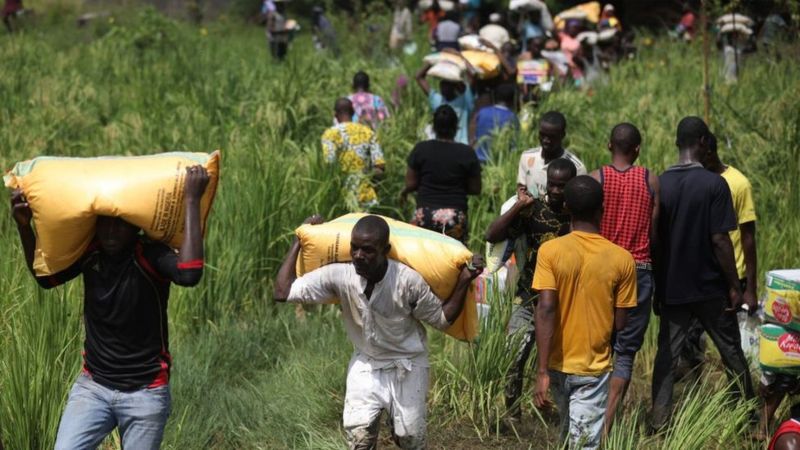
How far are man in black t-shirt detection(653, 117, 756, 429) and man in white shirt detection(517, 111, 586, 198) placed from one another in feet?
1.84

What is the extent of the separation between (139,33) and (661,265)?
11885 mm

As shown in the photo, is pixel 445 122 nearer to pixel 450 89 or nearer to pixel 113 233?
pixel 450 89

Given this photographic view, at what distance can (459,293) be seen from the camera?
4.80 meters

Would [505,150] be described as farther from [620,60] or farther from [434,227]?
[620,60]

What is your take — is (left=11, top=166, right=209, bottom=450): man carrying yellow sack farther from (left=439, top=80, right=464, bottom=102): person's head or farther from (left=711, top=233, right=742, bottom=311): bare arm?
(left=439, top=80, right=464, bottom=102): person's head

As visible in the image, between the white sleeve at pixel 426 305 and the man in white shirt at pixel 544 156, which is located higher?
the man in white shirt at pixel 544 156

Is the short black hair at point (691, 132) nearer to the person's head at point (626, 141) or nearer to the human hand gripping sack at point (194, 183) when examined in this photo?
the person's head at point (626, 141)

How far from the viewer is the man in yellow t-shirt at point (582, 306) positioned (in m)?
4.72

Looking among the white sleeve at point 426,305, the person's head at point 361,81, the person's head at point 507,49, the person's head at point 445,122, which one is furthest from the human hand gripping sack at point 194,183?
the person's head at point 507,49

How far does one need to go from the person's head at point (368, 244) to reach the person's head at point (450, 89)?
5.16m

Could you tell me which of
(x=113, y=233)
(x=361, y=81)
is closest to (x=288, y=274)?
(x=113, y=233)

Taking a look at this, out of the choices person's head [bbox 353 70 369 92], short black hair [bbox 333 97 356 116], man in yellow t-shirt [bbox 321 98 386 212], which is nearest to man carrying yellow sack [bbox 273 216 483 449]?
man in yellow t-shirt [bbox 321 98 386 212]

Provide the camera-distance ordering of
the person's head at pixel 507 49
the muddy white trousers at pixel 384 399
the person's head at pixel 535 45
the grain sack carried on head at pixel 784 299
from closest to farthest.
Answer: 1. the muddy white trousers at pixel 384 399
2. the grain sack carried on head at pixel 784 299
3. the person's head at pixel 507 49
4. the person's head at pixel 535 45

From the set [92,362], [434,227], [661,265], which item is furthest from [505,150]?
[92,362]
